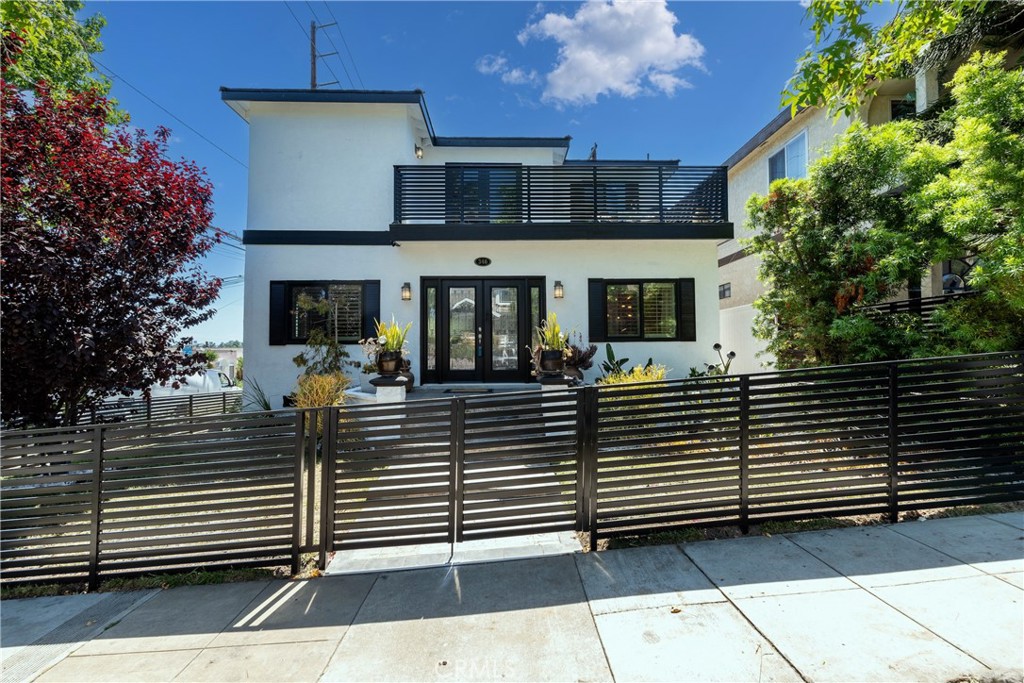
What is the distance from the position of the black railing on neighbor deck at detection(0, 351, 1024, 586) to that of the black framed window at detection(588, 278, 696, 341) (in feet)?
18.1

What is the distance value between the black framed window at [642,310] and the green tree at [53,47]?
346 inches

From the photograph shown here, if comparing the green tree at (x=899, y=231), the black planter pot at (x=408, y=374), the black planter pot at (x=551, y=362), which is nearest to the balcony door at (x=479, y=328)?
the black planter pot at (x=408, y=374)

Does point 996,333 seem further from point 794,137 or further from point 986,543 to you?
point 794,137

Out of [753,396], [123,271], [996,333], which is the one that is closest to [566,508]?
[753,396]

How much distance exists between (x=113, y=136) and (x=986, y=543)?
11398 millimetres

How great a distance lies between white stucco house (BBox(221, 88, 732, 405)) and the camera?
30.3ft

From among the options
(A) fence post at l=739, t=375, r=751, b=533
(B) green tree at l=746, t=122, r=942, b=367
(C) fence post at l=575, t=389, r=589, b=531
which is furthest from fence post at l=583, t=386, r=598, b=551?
(B) green tree at l=746, t=122, r=942, b=367

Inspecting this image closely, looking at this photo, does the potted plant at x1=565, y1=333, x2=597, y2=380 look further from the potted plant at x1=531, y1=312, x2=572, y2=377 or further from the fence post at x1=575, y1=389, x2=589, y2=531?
the fence post at x1=575, y1=389, x2=589, y2=531

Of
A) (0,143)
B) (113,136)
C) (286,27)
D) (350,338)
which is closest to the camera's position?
(0,143)

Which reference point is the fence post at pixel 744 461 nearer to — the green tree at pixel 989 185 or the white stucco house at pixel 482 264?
the green tree at pixel 989 185

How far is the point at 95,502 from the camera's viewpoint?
3.25 metres

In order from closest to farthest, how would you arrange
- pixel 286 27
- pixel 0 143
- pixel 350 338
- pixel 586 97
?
pixel 0 143, pixel 350 338, pixel 286 27, pixel 586 97

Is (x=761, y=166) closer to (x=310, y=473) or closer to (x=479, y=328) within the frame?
(x=479, y=328)

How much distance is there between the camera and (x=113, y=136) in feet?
20.8
